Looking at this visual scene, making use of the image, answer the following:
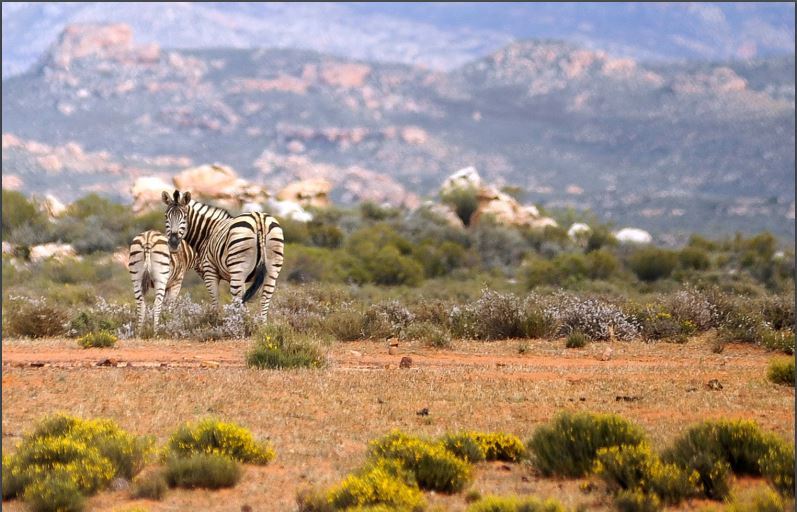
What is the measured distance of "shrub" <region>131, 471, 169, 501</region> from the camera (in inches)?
394

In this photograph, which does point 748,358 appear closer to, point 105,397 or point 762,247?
point 105,397

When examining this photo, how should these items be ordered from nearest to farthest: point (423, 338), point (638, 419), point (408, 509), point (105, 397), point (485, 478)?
point (408, 509), point (485, 478), point (638, 419), point (105, 397), point (423, 338)

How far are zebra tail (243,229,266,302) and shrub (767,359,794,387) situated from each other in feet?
28.9

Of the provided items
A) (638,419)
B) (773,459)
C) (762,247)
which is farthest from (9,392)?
(762,247)

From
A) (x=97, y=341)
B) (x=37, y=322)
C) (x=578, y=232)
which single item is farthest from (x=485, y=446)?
(x=578, y=232)

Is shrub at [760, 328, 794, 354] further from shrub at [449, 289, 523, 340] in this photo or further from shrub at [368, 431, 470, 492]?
shrub at [368, 431, 470, 492]

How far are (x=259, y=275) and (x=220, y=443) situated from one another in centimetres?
966

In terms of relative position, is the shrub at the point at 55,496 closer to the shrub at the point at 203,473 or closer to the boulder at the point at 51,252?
the shrub at the point at 203,473

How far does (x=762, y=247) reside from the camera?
191 feet

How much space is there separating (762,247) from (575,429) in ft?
165

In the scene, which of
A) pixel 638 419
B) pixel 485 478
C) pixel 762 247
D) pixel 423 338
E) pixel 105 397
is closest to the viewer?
pixel 485 478

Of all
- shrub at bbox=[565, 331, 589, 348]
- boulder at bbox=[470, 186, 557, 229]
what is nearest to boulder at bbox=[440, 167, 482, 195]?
boulder at bbox=[470, 186, 557, 229]

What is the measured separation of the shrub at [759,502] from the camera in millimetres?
8766

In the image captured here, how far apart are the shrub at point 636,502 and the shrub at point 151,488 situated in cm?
367
